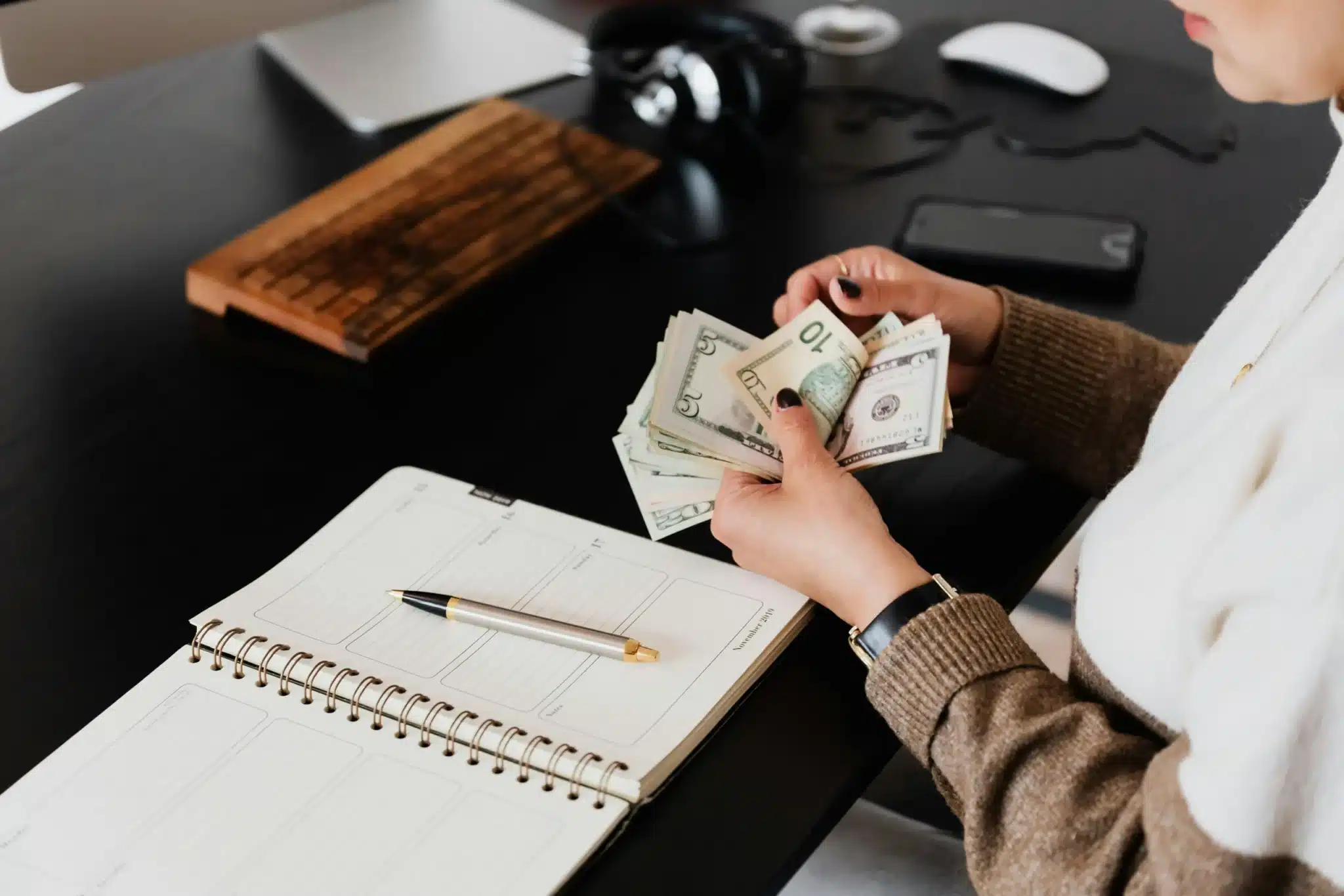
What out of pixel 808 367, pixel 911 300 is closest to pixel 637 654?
pixel 808 367

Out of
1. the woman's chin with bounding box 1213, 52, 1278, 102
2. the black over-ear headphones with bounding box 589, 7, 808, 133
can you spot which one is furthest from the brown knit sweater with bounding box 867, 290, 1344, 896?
the black over-ear headphones with bounding box 589, 7, 808, 133

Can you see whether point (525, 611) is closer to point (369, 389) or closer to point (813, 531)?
point (813, 531)

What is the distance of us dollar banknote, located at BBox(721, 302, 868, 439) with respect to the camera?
99 centimetres

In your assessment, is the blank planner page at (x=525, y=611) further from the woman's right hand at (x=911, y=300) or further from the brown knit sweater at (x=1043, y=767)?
the woman's right hand at (x=911, y=300)

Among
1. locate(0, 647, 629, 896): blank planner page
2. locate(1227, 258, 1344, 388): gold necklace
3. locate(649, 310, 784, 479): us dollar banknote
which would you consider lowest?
locate(0, 647, 629, 896): blank planner page

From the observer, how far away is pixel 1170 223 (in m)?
1.31

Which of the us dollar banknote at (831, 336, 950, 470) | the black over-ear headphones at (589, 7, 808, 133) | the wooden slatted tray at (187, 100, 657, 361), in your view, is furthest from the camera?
the black over-ear headphones at (589, 7, 808, 133)

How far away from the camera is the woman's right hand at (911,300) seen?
1072 millimetres

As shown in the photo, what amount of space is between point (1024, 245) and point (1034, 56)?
390mm

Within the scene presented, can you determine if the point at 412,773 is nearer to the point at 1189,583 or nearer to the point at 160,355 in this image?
the point at 1189,583

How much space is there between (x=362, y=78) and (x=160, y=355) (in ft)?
1.72

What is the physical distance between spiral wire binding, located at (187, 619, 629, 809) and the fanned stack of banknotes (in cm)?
22

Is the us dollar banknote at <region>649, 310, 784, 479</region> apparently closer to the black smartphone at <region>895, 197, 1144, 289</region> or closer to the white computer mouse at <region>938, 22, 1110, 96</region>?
the black smartphone at <region>895, 197, 1144, 289</region>

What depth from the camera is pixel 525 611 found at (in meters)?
0.88
